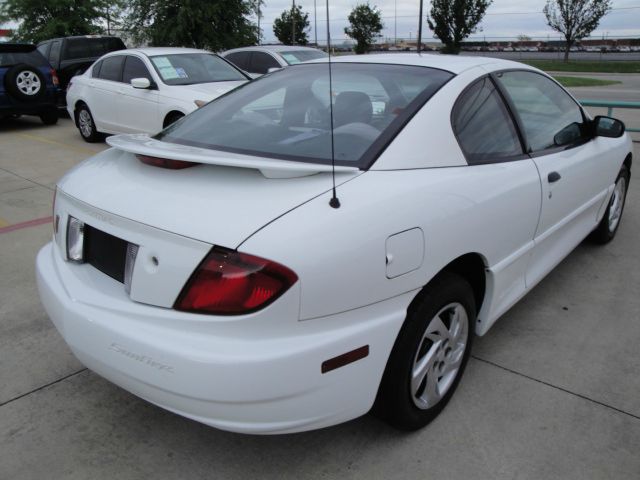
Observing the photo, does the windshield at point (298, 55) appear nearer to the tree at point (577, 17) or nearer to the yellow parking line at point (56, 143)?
the yellow parking line at point (56, 143)

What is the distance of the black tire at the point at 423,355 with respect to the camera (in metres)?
2.15

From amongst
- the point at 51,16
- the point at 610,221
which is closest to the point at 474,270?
the point at 610,221

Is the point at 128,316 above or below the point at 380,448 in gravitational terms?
above

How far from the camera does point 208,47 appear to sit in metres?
17.4

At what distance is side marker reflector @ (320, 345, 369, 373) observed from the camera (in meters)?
1.86

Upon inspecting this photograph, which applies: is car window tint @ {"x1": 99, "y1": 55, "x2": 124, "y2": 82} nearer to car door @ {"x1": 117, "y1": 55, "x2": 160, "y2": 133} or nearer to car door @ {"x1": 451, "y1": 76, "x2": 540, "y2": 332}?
car door @ {"x1": 117, "y1": 55, "x2": 160, "y2": 133}

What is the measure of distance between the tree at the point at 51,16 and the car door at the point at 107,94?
1407 centimetres

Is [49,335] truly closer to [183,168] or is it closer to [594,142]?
[183,168]

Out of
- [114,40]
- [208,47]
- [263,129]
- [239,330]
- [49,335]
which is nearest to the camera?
[239,330]

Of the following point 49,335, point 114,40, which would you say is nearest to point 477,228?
point 49,335

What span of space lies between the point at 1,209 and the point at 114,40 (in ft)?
27.6

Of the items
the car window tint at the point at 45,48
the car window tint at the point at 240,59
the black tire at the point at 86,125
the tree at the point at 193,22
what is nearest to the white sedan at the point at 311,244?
the black tire at the point at 86,125

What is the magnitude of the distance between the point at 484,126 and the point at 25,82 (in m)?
10.2

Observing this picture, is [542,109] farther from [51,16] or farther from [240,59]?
[51,16]
